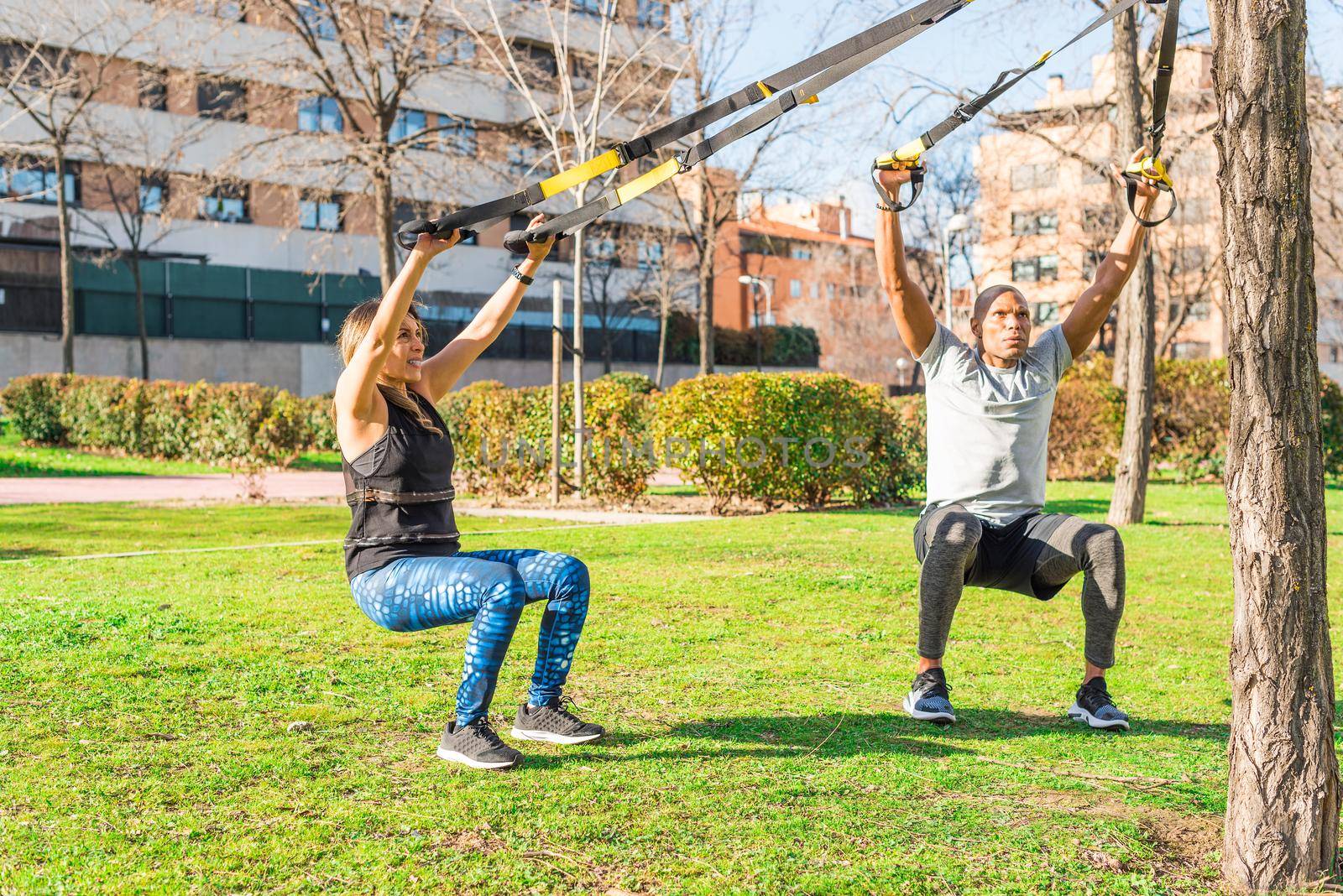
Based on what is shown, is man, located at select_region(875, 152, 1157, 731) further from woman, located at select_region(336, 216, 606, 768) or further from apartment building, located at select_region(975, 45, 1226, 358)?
apartment building, located at select_region(975, 45, 1226, 358)

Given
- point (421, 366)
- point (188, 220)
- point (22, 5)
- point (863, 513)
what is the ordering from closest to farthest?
point (421, 366)
point (863, 513)
point (22, 5)
point (188, 220)

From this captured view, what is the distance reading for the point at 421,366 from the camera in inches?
175

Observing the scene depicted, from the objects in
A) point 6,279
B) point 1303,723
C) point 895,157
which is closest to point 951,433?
point 895,157

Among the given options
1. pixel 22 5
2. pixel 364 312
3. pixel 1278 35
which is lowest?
pixel 364 312

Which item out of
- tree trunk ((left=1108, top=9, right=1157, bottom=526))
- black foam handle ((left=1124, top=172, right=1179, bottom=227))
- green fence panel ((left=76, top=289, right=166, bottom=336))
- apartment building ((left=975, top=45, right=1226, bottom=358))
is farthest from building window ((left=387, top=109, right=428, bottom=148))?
black foam handle ((left=1124, top=172, right=1179, bottom=227))

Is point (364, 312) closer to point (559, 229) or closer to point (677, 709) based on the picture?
point (559, 229)

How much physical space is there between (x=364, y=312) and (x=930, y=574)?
2.19 m

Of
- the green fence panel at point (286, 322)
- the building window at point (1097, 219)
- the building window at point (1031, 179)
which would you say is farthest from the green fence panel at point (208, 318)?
the building window at point (1097, 219)

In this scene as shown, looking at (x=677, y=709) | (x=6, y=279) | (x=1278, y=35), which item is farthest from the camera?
(x=6, y=279)

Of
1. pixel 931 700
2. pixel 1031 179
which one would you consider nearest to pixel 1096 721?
pixel 931 700

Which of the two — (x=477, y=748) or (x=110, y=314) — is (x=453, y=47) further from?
(x=477, y=748)

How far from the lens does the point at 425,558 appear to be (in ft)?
13.7

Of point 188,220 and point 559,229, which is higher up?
point 188,220

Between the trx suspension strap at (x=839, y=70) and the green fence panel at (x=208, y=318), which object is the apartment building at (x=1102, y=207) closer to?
the trx suspension strap at (x=839, y=70)
